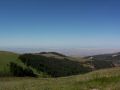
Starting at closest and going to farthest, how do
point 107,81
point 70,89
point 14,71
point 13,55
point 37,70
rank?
1. point 70,89
2. point 107,81
3. point 14,71
4. point 37,70
5. point 13,55

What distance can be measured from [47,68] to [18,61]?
20.2 meters

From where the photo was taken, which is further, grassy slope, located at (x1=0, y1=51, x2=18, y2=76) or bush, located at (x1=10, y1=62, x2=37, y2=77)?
bush, located at (x1=10, y1=62, x2=37, y2=77)

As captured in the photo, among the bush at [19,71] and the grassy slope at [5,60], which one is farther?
the bush at [19,71]

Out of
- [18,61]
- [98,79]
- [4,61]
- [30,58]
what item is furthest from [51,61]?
[98,79]

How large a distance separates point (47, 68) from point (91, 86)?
159639 mm

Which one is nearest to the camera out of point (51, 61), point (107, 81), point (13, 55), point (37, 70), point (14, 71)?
point (107, 81)

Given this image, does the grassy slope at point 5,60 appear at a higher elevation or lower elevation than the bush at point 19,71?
higher

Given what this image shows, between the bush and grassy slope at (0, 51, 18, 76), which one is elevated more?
grassy slope at (0, 51, 18, 76)

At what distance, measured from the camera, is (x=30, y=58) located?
188500mm

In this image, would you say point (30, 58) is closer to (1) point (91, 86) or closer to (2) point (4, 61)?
(2) point (4, 61)

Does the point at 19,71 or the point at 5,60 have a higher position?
the point at 5,60

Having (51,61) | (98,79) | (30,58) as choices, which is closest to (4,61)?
(30,58)

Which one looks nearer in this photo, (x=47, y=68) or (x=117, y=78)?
(x=117, y=78)

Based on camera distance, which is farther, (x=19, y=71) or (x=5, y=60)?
(x=5, y=60)
